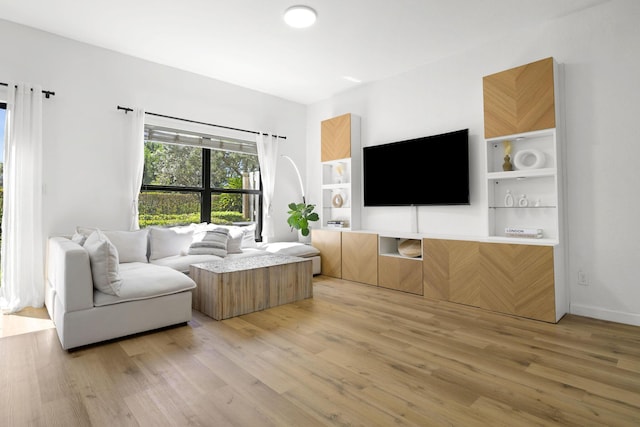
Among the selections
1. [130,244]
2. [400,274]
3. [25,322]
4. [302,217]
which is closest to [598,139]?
[400,274]

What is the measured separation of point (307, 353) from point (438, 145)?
2.92m

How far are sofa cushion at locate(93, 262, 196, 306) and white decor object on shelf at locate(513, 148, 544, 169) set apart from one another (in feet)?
11.0

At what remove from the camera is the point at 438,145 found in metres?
4.01

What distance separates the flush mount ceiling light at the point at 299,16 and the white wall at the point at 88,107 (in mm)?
2007

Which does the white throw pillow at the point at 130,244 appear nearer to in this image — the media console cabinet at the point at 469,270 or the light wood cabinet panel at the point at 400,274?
the media console cabinet at the point at 469,270

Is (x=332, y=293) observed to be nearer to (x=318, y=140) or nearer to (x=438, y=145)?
(x=438, y=145)

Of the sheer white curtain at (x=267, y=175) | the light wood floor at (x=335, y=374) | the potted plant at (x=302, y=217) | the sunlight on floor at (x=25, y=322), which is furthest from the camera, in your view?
the sheer white curtain at (x=267, y=175)

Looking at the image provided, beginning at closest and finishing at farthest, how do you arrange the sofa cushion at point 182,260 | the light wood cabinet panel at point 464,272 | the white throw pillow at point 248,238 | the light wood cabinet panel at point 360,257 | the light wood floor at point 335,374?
1. the light wood floor at point 335,374
2. the light wood cabinet panel at point 464,272
3. the sofa cushion at point 182,260
4. the light wood cabinet panel at point 360,257
5. the white throw pillow at point 248,238

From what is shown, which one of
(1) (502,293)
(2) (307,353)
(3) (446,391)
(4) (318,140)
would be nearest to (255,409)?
(2) (307,353)

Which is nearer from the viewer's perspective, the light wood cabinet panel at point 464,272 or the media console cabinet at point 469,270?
the media console cabinet at point 469,270

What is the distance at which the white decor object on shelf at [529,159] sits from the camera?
3217 millimetres

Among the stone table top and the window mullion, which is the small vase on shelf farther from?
the window mullion

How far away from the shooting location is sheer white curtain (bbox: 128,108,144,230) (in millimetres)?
3979

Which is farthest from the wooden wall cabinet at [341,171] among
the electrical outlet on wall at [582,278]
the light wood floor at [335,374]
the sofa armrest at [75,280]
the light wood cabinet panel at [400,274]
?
the sofa armrest at [75,280]
